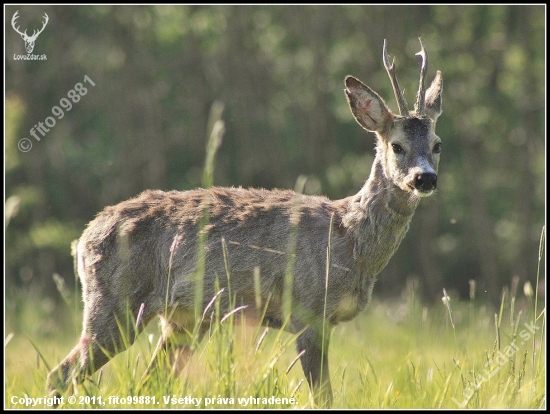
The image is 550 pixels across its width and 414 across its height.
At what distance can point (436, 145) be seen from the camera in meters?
5.83

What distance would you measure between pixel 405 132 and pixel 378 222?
0.62 m

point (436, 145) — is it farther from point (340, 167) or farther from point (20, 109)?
point (340, 167)

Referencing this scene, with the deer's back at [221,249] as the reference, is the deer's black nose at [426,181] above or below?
above

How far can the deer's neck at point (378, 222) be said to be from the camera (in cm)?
576

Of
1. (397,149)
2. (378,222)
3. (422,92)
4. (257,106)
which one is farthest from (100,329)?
(257,106)

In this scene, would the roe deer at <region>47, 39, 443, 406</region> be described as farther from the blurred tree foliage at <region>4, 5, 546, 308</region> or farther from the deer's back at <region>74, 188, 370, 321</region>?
the blurred tree foliage at <region>4, 5, 546, 308</region>

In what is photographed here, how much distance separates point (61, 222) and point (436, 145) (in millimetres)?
11485

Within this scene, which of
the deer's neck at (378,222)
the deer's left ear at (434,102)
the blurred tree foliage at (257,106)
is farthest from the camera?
the blurred tree foliage at (257,106)

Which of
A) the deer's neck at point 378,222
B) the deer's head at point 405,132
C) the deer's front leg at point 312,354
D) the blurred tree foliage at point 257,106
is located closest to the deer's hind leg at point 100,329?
the deer's front leg at point 312,354

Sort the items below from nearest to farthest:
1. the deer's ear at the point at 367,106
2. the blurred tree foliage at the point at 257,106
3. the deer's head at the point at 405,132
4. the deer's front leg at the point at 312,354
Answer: the deer's front leg at the point at 312,354 → the deer's head at the point at 405,132 → the deer's ear at the point at 367,106 → the blurred tree foliage at the point at 257,106

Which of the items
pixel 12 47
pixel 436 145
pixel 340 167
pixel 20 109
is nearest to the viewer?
pixel 436 145

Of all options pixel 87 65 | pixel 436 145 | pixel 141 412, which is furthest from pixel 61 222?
pixel 141 412

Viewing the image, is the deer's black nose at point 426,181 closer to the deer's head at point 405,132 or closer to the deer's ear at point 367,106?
the deer's head at point 405,132

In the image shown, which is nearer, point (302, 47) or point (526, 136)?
point (526, 136)
